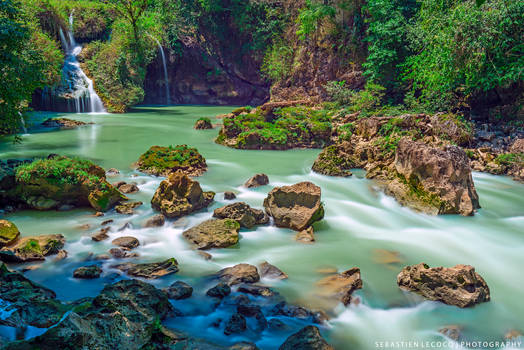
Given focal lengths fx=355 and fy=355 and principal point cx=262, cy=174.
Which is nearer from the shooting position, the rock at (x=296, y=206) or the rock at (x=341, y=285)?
the rock at (x=341, y=285)

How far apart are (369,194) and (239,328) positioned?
5012 mm

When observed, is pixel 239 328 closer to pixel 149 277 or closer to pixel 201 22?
pixel 149 277

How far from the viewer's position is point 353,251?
516 cm

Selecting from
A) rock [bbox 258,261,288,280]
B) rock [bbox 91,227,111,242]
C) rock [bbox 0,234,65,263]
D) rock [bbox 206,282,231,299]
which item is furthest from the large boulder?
rock [bbox 0,234,65,263]

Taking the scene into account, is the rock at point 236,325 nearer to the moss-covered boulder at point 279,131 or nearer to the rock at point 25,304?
the rock at point 25,304

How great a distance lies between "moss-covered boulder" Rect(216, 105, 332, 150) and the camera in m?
12.0

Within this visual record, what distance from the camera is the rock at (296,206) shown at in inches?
225

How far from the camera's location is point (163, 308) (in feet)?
11.3

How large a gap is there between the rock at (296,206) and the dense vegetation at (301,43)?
399cm

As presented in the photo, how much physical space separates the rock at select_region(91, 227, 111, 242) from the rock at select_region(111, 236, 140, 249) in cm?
20

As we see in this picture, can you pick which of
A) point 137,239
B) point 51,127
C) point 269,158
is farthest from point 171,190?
point 51,127

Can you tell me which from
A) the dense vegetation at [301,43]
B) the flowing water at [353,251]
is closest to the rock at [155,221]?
the flowing water at [353,251]

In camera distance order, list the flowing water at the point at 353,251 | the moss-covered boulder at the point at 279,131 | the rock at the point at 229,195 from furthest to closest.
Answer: the moss-covered boulder at the point at 279,131 → the rock at the point at 229,195 → the flowing water at the point at 353,251

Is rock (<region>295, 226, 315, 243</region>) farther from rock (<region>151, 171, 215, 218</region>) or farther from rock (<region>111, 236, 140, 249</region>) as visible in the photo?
rock (<region>111, 236, 140, 249</region>)
